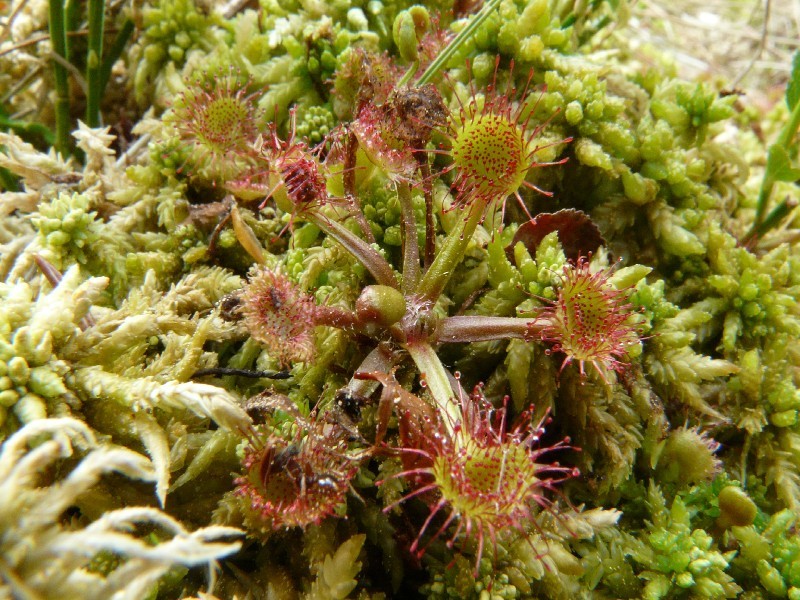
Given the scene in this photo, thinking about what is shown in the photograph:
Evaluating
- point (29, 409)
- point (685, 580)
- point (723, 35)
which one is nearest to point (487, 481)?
point (685, 580)

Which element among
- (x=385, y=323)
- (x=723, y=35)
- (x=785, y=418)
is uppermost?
(x=723, y=35)

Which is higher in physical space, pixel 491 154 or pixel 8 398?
pixel 491 154

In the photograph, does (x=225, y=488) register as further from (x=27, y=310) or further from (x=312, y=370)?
(x=27, y=310)

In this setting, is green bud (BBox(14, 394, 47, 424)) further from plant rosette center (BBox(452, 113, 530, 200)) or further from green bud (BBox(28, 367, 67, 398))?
plant rosette center (BBox(452, 113, 530, 200))

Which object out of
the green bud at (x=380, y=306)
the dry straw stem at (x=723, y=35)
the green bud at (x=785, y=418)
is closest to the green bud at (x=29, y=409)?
the green bud at (x=380, y=306)

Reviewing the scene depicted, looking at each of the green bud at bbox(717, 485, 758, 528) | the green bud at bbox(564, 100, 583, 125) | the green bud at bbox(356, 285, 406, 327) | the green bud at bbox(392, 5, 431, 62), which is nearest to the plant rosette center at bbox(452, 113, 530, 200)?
the green bud at bbox(356, 285, 406, 327)

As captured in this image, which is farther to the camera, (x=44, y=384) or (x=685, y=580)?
(x=685, y=580)

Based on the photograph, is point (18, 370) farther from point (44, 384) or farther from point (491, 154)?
point (491, 154)

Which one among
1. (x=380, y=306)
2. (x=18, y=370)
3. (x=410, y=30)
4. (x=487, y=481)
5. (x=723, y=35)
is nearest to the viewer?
(x=487, y=481)
